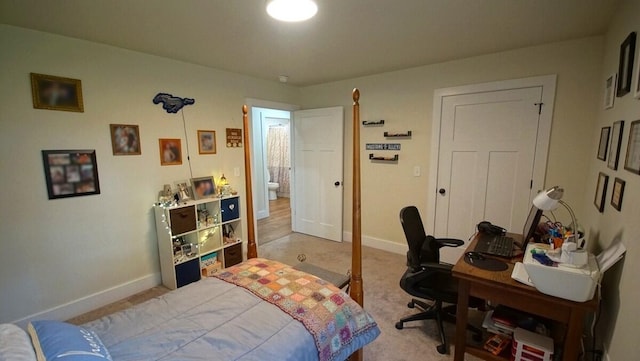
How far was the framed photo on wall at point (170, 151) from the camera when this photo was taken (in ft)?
9.45

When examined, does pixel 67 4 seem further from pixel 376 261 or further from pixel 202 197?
pixel 376 261

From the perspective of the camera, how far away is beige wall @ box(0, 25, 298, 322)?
2082mm

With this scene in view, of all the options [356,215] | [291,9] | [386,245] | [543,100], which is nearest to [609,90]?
[543,100]

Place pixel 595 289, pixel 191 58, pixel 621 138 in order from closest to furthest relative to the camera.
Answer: pixel 595 289
pixel 621 138
pixel 191 58

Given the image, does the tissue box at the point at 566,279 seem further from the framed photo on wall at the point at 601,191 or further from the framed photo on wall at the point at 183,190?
the framed photo on wall at the point at 183,190

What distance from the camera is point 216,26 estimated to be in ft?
6.73

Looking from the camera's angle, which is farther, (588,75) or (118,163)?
(118,163)

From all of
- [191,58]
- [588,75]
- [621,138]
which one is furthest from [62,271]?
[588,75]

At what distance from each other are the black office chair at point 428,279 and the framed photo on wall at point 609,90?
144cm

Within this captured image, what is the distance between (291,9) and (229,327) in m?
1.74

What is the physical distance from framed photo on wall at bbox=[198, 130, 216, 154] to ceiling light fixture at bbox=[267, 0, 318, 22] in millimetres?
1952

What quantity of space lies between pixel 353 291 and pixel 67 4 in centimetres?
255

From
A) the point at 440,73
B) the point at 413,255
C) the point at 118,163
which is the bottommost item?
the point at 413,255

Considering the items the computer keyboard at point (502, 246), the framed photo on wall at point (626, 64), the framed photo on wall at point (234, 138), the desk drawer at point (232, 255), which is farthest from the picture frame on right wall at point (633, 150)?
the framed photo on wall at point (234, 138)
